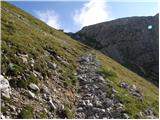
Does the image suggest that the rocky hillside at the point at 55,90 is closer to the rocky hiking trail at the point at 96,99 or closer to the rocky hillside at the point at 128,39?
the rocky hiking trail at the point at 96,99

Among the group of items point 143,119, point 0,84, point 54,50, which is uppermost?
point 54,50

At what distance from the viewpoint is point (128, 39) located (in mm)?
114000

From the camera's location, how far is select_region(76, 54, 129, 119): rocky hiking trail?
22.6 m

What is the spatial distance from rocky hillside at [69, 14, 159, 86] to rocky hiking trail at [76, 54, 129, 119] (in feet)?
226

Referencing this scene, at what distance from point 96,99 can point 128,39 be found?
297 feet

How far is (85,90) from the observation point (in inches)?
1045

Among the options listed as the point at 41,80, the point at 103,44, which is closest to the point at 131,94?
the point at 41,80

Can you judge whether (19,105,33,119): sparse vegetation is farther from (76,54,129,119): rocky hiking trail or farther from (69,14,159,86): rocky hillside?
(69,14,159,86): rocky hillside

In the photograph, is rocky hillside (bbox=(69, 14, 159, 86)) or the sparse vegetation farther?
rocky hillside (bbox=(69, 14, 159, 86))

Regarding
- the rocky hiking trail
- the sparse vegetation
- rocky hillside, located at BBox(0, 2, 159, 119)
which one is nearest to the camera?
the sparse vegetation

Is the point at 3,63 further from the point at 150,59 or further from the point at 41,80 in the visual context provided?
the point at 150,59

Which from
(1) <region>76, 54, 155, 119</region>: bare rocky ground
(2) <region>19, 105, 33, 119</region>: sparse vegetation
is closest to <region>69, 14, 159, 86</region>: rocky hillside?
(1) <region>76, 54, 155, 119</region>: bare rocky ground

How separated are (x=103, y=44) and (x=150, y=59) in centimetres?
1671

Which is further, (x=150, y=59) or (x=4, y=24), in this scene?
(x=150, y=59)
